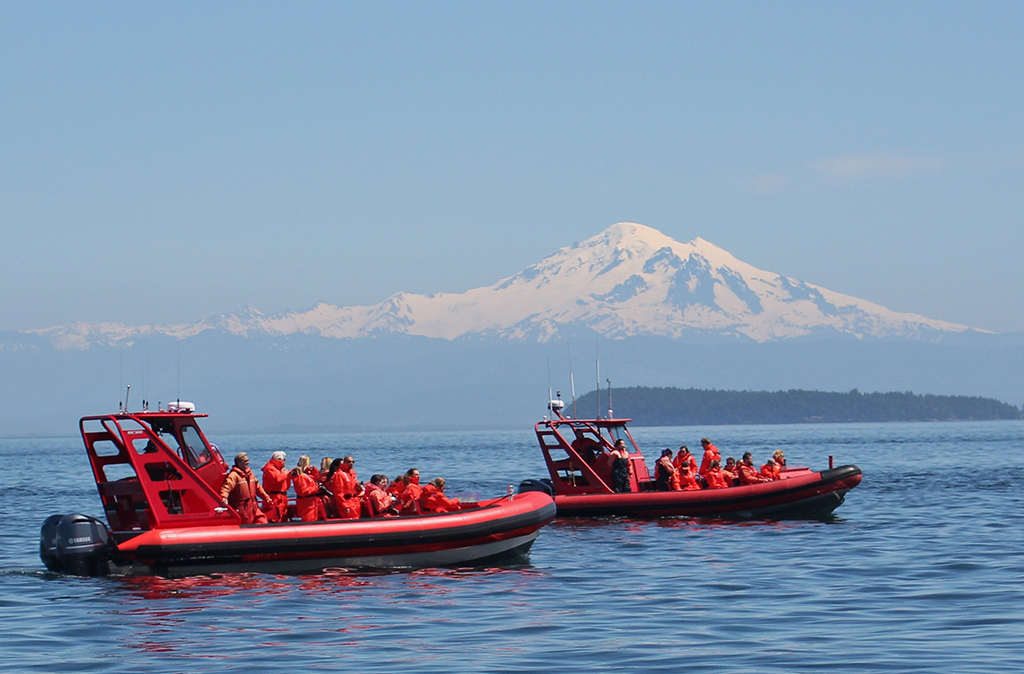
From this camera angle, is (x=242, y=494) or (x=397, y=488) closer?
(x=242, y=494)

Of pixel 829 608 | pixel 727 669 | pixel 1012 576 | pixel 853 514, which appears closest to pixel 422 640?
pixel 727 669

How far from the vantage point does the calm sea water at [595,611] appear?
1227 cm

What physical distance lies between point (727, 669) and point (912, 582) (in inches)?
241

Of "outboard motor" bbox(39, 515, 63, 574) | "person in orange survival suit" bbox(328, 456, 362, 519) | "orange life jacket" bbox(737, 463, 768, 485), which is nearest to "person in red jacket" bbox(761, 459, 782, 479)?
"orange life jacket" bbox(737, 463, 768, 485)

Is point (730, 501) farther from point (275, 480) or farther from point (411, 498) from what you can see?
point (275, 480)

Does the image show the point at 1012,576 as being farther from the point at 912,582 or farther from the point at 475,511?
the point at 475,511

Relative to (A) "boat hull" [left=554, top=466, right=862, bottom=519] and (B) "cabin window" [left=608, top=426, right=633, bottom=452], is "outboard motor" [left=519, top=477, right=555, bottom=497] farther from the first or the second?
(B) "cabin window" [left=608, top=426, right=633, bottom=452]

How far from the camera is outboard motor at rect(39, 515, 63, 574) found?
17297 millimetres

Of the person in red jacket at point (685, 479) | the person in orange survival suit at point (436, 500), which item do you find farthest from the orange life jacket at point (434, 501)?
the person in red jacket at point (685, 479)

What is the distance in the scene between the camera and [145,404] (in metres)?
18.4

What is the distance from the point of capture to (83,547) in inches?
672

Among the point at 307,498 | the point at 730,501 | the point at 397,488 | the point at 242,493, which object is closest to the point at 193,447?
the point at 242,493

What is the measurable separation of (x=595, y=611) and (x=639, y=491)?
11.8 m

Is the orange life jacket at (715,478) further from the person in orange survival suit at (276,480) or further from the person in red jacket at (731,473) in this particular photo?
the person in orange survival suit at (276,480)
